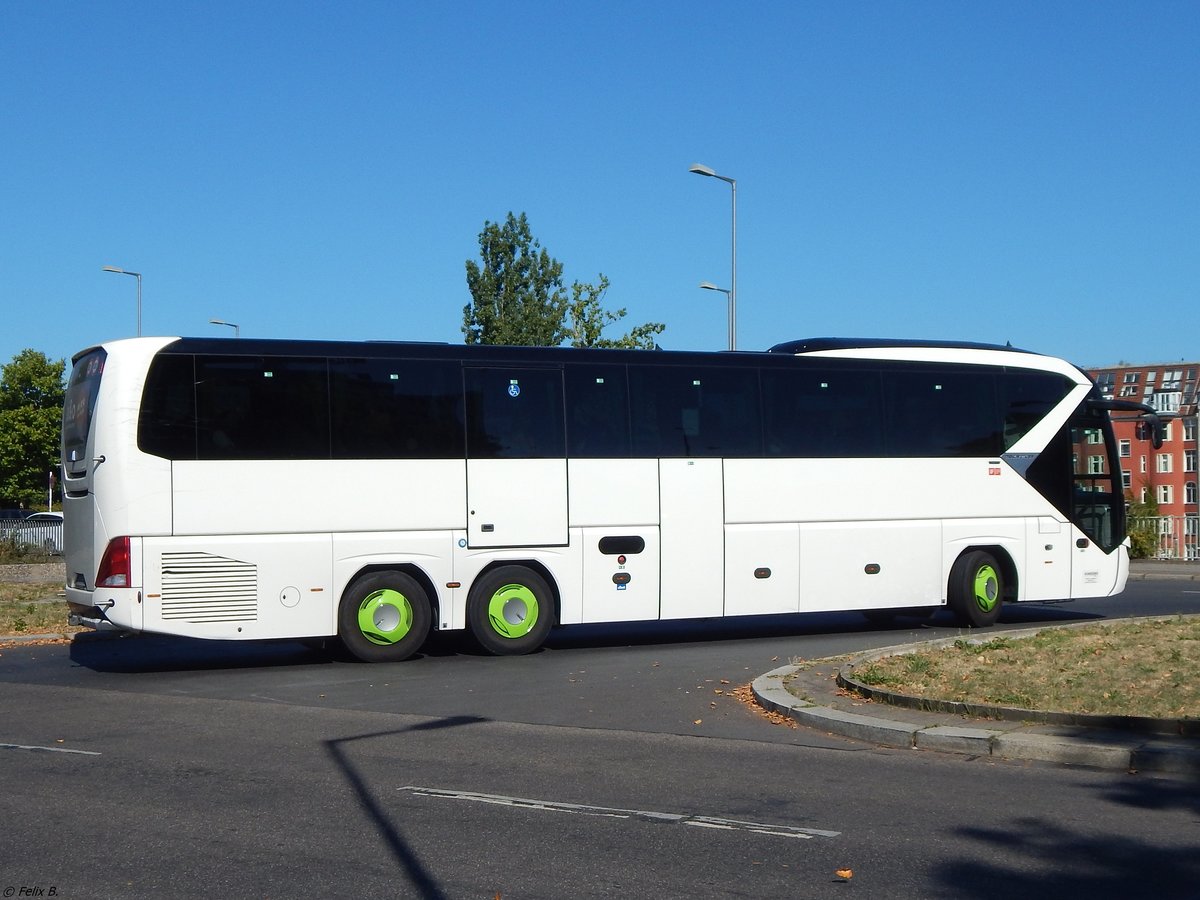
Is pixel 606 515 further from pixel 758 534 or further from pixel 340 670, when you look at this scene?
pixel 340 670

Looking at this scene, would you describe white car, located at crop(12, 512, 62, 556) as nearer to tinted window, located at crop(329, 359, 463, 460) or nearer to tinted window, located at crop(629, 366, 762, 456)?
tinted window, located at crop(329, 359, 463, 460)

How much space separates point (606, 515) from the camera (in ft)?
54.9

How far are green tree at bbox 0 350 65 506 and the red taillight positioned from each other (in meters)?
49.8

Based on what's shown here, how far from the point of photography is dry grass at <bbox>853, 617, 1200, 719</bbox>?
10.1m

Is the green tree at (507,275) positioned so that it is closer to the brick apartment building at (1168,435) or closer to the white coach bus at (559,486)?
the white coach bus at (559,486)

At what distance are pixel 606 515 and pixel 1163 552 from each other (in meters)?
29.3

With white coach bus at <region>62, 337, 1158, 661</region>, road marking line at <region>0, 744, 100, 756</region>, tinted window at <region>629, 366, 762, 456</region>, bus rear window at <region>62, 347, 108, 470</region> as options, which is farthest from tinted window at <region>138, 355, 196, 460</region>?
tinted window at <region>629, 366, 762, 456</region>

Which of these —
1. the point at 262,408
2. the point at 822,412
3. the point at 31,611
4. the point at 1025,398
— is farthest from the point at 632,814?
the point at 31,611

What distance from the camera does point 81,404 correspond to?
1512cm

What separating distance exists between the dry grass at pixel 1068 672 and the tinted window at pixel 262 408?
6.60m

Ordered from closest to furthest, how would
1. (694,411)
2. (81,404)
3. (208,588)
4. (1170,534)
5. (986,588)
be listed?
1. (208,588)
2. (81,404)
3. (694,411)
4. (986,588)
5. (1170,534)

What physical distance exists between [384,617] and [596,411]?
3.51 m

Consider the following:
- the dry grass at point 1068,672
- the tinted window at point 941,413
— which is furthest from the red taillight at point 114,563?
the tinted window at point 941,413

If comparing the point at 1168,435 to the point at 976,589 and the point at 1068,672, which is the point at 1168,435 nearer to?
the point at 976,589
